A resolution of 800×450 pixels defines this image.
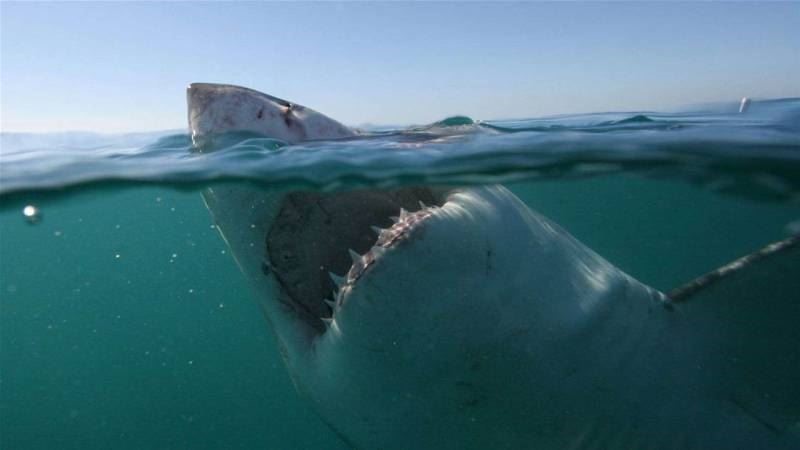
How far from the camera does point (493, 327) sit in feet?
8.05

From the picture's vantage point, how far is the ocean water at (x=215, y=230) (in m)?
4.79

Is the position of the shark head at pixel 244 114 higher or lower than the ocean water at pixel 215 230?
higher

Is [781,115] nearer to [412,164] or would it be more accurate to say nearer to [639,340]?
[412,164]

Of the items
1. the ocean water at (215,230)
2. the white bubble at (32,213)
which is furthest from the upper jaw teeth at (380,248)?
the white bubble at (32,213)

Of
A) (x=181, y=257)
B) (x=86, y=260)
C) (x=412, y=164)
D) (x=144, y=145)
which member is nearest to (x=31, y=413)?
(x=86, y=260)

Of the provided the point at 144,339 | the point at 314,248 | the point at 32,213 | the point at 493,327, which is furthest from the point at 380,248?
the point at 144,339

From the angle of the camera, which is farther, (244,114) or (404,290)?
(244,114)

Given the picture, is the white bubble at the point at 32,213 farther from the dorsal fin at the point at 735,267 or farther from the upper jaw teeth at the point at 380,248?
the dorsal fin at the point at 735,267

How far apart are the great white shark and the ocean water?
372 millimetres

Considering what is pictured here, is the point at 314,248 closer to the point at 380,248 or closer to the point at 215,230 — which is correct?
the point at 380,248

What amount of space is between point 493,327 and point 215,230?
310 inches

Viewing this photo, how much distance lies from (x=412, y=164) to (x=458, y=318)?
2.43 meters

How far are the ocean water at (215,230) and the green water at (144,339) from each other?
24 centimetres

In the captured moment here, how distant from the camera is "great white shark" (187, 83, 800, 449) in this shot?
7.82 ft
